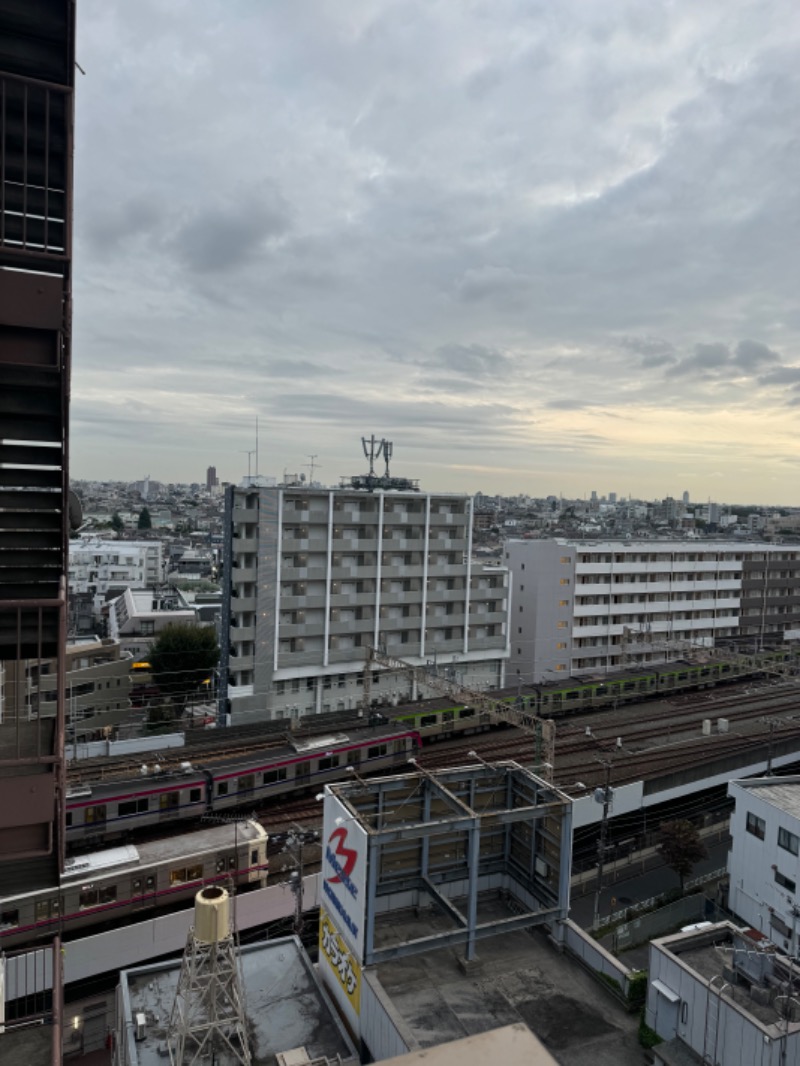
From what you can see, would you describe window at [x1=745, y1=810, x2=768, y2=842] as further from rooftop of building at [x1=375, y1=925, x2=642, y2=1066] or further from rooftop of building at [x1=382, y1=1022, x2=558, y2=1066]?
rooftop of building at [x1=382, y1=1022, x2=558, y2=1066]

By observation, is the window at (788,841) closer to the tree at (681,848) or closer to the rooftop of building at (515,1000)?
the tree at (681,848)

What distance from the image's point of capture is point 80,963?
60.3 ft

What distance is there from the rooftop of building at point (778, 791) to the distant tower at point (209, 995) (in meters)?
17.5

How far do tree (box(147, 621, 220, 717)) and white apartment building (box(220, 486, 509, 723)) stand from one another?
25.0 feet

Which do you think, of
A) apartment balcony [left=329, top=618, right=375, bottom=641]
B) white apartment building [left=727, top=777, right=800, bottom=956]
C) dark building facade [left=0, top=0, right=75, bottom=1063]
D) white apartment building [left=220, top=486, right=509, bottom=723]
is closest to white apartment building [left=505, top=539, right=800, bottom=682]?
white apartment building [left=220, top=486, right=509, bottom=723]

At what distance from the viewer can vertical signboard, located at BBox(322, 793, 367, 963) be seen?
1147 centimetres

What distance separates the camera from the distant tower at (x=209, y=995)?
37.7 feet

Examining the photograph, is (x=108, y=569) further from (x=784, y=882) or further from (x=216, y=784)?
(x=784, y=882)

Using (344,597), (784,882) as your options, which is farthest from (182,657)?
(784,882)

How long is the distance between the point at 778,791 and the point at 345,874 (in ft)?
57.5

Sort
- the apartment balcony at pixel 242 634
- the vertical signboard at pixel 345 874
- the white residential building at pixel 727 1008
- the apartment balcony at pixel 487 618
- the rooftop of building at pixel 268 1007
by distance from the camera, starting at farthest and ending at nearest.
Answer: the apartment balcony at pixel 487 618
the apartment balcony at pixel 242 634
the rooftop of building at pixel 268 1007
the vertical signboard at pixel 345 874
the white residential building at pixel 727 1008

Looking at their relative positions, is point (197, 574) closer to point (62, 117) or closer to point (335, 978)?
point (335, 978)

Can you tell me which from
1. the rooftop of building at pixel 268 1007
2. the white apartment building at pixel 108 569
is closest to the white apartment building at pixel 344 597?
the rooftop of building at pixel 268 1007

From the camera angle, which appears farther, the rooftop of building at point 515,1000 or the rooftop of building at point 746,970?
the rooftop of building at point 515,1000
